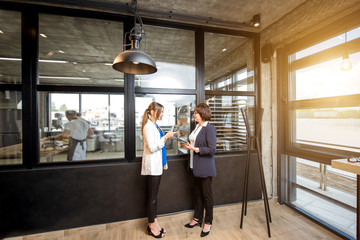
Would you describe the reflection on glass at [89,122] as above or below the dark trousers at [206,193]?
above

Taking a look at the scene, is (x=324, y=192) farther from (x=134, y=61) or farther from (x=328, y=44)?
(x=134, y=61)

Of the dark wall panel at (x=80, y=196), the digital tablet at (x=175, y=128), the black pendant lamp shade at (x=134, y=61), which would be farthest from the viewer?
the digital tablet at (x=175, y=128)

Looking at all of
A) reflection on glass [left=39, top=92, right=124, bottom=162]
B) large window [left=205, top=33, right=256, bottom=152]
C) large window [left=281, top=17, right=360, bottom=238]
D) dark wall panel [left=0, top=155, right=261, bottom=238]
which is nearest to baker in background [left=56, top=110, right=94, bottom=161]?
reflection on glass [left=39, top=92, right=124, bottom=162]

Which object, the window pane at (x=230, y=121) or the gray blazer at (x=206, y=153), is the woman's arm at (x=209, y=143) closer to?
the gray blazer at (x=206, y=153)

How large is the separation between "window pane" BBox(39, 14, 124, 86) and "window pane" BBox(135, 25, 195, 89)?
48 centimetres

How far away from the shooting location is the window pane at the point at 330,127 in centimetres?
186

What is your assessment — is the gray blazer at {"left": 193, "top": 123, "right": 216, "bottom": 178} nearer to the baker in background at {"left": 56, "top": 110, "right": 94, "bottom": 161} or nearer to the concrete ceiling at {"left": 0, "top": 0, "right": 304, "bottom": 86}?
the concrete ceiling at {"left": 0, "top": 0, "right": 304, "bottom": 86}

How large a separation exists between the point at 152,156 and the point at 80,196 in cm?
115

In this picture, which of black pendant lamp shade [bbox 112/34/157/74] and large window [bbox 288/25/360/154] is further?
large window [bbox 288/25/360/154]

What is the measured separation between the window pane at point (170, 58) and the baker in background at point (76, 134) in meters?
1.02

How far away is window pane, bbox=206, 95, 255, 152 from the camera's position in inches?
110

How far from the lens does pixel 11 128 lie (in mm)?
2037

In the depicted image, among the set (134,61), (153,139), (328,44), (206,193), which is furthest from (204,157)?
(328,44)

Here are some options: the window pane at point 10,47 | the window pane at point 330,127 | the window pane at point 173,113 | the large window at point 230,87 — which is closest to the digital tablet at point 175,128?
the window pane at point 173,113
